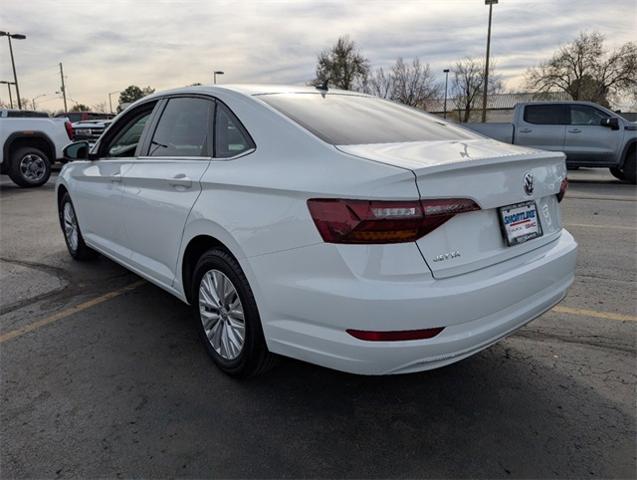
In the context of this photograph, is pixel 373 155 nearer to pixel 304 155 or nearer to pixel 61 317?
pixel 304 155

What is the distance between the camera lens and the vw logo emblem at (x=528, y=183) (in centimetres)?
257

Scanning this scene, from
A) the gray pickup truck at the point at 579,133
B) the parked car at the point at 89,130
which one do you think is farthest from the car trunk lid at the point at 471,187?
the parked car at the point at 89,130

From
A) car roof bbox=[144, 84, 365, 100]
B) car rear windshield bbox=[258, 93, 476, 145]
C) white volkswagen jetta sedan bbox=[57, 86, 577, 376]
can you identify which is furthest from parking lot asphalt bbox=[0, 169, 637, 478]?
car roof bbox=[144, 84, 365, 100]

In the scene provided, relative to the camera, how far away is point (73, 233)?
5.37m

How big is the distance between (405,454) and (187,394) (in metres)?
1.25

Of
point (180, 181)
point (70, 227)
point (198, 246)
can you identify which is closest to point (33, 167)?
point (70, 227)

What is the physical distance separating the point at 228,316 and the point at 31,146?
11.1 m

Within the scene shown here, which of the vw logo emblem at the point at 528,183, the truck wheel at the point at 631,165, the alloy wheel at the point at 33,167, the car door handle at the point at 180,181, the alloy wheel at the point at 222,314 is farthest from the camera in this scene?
the truck wheel at the point at 631,165

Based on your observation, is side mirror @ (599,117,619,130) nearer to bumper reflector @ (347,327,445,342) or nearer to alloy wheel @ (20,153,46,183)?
bumper reflector @ (347,327,445,342)

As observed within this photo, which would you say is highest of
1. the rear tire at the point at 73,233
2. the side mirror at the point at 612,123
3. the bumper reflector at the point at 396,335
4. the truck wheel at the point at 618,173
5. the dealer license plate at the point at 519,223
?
the side mirror at the point at 612,123

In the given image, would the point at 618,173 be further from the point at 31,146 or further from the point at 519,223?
the point at 31,146

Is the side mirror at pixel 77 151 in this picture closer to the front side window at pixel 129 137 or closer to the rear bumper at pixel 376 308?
the front side window at pixel 129 137

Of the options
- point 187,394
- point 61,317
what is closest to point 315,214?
point 187,394

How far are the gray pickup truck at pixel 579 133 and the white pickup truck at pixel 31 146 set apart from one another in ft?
32.1
